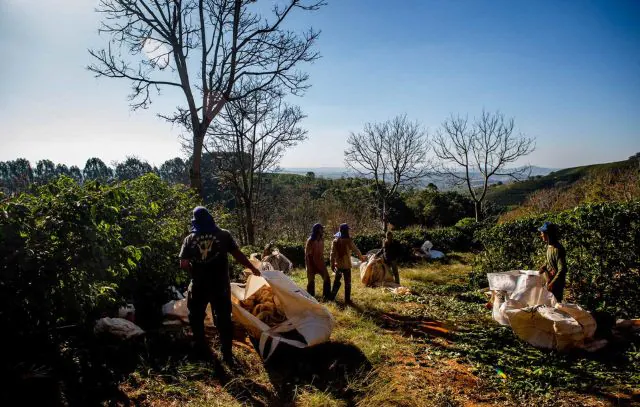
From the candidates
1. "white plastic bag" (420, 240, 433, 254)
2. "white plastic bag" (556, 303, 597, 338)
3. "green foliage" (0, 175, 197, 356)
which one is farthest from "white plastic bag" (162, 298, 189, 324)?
"white plastic bag" (420, 240, 433, 254)

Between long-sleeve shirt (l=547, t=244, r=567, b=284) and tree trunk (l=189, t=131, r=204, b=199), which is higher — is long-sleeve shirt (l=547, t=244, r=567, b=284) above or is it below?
below

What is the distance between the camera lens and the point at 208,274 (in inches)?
160

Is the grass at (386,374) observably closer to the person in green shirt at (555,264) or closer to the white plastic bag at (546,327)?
the white plastic bag at (546,327)

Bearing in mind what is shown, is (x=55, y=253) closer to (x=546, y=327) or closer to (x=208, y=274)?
(x=208, y=274)

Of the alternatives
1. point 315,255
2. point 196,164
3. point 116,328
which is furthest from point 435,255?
point 116,328

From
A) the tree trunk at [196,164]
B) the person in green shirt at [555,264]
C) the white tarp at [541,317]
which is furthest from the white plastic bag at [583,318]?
the tree trunk at [196,164]

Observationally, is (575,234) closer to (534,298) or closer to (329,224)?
(534,298)

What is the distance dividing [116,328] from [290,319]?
A: 6.85 feet

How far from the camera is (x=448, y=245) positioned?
1802cm

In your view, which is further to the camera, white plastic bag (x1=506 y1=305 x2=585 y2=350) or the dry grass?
white plastic bag (x1=506 y1=305 x2=585 y2=350)

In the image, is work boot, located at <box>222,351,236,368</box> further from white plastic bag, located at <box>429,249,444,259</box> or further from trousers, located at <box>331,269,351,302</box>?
white plastic bag, located at <box>429,249,444,259</box>

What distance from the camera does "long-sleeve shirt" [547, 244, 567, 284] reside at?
5.20 meters

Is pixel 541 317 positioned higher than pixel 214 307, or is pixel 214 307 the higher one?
pixel 214 307

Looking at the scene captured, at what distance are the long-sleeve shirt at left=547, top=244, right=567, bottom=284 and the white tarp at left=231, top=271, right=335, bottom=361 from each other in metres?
3.47
